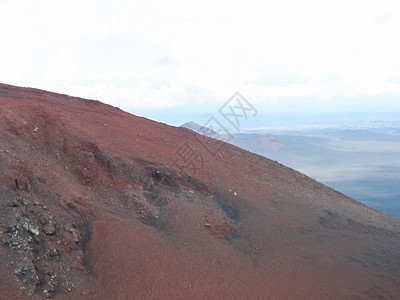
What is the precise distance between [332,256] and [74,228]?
1015 cm

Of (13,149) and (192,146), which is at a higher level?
(192,146)

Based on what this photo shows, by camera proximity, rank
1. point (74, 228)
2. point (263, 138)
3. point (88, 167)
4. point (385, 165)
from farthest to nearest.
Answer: point (263, 138) → point (385, 165) → point (88, 167) → point (74, 228)

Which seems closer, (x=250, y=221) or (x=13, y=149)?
(x=13, y=149)

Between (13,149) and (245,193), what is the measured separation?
34.6 feet

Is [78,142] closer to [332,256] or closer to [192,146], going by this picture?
[192,146]

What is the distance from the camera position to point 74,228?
12.5m

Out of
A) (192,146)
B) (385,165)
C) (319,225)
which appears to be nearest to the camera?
(319,225)

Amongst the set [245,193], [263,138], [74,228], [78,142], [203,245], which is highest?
[263,138]

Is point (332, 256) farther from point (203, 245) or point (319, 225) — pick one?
point (203, 245)

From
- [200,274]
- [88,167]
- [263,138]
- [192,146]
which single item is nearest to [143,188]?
[88,167]

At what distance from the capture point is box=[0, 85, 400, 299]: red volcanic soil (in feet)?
37.7

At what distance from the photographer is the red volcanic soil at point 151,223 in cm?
1148

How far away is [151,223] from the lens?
48.5 ft

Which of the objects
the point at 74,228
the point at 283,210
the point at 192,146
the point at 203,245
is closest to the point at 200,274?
the point at 203,245
